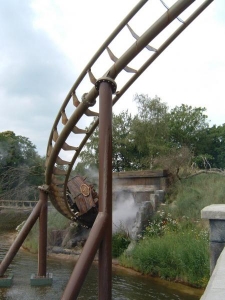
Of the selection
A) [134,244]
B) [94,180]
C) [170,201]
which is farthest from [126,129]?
[134,244]

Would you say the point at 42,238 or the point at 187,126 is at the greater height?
the point at 187,126

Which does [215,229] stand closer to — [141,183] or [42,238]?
[42,238]

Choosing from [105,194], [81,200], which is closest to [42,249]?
[81,200]

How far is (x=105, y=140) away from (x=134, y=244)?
577 cm

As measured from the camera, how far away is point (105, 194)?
320cm

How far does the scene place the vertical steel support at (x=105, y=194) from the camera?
10.2 feet

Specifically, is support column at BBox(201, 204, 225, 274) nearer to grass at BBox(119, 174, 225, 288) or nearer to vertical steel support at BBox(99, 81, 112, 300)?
vertical steel support at BBox(99, 81, 112, 300)

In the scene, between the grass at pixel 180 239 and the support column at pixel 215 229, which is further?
the grass at pixel 180 239

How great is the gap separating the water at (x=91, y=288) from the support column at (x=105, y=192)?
2.80 metres

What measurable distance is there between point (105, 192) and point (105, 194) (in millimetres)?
17

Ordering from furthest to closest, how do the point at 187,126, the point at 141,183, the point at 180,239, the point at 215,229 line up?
the point at 187,126 → the point at 141,183 → the point at 180,239 → the point at 215,229

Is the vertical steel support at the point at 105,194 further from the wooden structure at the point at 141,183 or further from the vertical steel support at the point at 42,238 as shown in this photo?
the wooden structure at the point at 141,183

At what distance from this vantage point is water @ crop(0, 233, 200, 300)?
5801 mm

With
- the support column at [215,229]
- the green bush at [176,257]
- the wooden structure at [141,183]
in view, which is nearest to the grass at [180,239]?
the green bush at [176,257]
